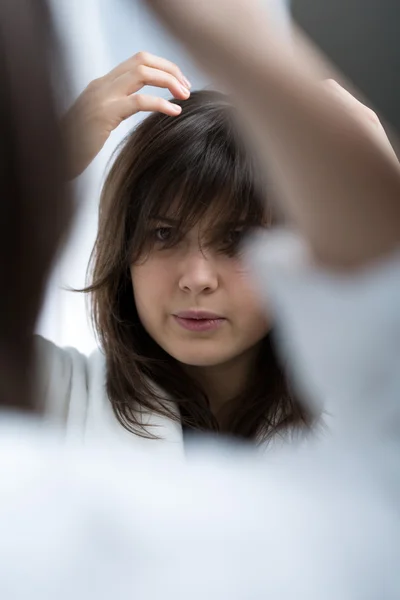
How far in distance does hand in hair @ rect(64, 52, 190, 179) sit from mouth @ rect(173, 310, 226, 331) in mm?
143

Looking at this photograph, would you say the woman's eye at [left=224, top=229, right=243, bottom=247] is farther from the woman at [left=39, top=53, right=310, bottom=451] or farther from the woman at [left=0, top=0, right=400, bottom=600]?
the woman at [left=0, top=0, right=400, bottom=600]

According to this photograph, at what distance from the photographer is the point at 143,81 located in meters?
0.46

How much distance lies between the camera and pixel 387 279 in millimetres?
247

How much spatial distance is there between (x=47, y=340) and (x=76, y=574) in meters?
0.39

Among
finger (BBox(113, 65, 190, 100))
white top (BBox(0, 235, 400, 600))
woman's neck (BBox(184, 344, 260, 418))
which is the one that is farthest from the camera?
woman's neck (BBox(184, 344, 260, 418))

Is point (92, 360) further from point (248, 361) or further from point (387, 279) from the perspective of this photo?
point (387, 279)

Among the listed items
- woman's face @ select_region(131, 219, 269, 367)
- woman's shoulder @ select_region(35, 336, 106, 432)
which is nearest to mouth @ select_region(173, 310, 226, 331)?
woman's face @ select_region(131, 219, 269, 367)

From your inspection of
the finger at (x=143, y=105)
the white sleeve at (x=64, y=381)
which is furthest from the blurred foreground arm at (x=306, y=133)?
the white sleeve at (x=64, y=381)

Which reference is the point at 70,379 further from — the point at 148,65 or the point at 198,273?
the point at 148,65

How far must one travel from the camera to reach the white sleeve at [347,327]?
0.25 meters

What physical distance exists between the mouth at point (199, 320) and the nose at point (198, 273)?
0.08 feet

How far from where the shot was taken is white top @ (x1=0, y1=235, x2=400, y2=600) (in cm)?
23

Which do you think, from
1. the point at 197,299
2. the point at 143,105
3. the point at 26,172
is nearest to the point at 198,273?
the point at 197,299

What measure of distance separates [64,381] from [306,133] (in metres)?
0.39
